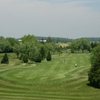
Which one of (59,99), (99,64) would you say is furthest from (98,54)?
(59,99)

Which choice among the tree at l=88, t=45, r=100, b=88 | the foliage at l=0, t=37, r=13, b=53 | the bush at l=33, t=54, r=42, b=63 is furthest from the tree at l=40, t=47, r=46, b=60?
the tree at l=88, t=45, r=100, b=88

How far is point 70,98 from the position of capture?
45.3 meters

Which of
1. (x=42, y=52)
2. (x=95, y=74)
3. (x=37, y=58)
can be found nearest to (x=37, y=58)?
(x=37, y=58)

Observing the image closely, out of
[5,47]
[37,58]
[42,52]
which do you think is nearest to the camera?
[37,58]

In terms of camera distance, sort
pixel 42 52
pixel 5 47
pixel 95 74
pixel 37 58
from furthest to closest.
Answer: pixel 5 47 → pixel 42 52 → pixel 37 58 → pixel 95 74

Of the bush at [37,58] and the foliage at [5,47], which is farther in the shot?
the foliage at [5,47]

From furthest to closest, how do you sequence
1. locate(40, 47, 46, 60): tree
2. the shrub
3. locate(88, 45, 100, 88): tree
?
locate(40, 47, 46, 60): tree
the shrub
locate(88, 45, 100, 88): tree

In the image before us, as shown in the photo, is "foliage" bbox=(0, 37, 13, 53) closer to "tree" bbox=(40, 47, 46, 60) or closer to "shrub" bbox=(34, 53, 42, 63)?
"tree" bbox=(40, 47, 46, 60)

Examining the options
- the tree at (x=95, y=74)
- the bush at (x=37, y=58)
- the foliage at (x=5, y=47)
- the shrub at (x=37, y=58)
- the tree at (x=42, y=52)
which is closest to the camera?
the tree at (x=95, y=74)

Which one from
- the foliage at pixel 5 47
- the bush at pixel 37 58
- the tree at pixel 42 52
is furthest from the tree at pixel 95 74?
the foliage at pixel 5 47

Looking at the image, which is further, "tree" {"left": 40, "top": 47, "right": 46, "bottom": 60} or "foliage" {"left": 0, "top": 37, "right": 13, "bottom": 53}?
"foliage" {"left": 0, "top": 37, "right": 13, "bottom": 53}

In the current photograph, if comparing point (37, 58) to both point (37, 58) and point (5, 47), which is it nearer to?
point (37, 58)

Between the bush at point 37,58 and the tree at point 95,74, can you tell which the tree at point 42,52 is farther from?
the tree at point 95,74

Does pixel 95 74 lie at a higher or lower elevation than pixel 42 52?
higher
